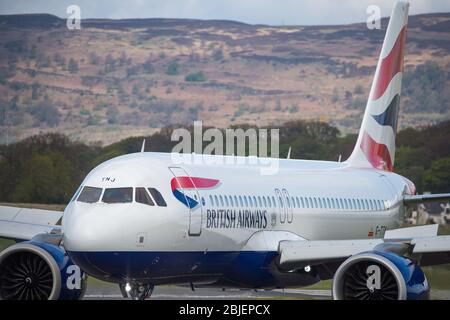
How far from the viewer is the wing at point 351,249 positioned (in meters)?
23.2

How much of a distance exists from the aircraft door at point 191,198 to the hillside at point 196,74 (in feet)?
218

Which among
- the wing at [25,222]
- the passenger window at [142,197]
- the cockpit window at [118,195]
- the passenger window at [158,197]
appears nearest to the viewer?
the cockpit window at [118,195]

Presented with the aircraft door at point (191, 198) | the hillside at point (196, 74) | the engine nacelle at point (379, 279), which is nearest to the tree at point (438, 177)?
the engine nacelle at point (379, 279)

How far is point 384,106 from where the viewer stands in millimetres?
33750

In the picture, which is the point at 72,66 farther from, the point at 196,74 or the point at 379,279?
the point at 379,279

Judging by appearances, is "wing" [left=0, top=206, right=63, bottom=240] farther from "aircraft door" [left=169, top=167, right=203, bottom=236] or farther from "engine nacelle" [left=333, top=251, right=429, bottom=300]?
"engine nacelle" [left=333, top=251, right=429, bottom=300]

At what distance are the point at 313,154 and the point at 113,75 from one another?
78.0 meters

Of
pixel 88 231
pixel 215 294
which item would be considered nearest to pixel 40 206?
pixel 215 294

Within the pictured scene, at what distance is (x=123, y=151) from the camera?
176 feet

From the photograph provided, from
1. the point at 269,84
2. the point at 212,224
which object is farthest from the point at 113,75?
the point at 212,224

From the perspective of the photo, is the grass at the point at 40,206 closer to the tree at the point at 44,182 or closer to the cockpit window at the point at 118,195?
the tree at the point at 44,182

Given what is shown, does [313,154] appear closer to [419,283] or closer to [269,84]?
[419,283]

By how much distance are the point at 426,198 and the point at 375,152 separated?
3.42m
